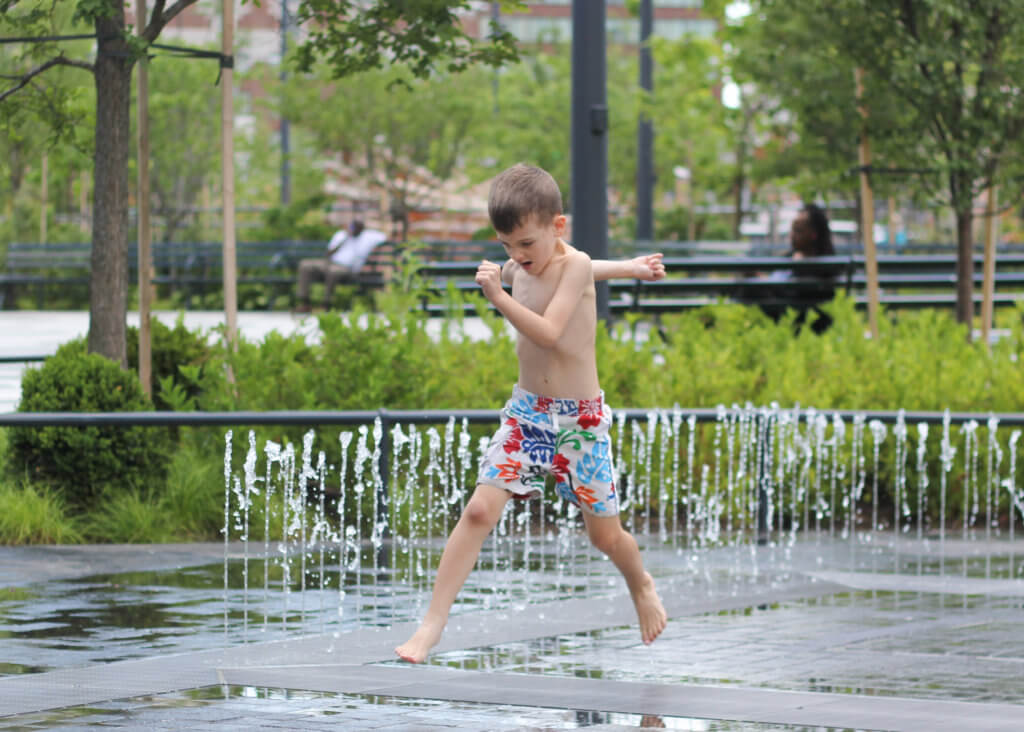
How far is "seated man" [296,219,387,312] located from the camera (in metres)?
25.1

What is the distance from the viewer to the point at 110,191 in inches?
397

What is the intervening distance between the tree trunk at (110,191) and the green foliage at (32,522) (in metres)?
1.20

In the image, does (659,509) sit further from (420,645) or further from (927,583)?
(420,645)

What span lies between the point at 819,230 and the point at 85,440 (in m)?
9.63

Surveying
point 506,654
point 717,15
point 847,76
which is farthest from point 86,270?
point 506,654

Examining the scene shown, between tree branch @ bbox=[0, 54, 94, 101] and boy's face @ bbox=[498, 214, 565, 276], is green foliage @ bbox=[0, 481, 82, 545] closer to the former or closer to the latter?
tree branch @ bbox=[0, 54, 94, 101]

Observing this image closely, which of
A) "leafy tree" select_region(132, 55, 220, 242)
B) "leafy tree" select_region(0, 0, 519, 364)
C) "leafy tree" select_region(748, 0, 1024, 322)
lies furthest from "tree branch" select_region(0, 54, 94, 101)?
"leafy tree" select_region(132, 55, 220, 242)

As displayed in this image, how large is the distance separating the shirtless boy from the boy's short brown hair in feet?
0.10

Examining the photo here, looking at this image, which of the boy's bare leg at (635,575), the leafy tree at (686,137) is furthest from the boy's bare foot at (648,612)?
the leafy tree at (686,137)

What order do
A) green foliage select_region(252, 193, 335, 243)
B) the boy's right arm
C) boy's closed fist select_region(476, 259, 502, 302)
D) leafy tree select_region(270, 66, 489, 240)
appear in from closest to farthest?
boy's closed fist select_region(476, 259, 502, 302), the boy's right arm, green foliage select_region(252, 193, 335, 243), leafy tree select_region(270, 66, 489, 240)

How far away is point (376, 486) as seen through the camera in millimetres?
8273

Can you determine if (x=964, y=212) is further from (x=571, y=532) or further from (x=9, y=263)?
(x=9, y=263)

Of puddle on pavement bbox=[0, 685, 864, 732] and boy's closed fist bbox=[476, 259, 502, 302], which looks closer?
puddle on pavement bbox=[0, 685, 864, 732]

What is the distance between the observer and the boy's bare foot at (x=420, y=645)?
18.3 ft
